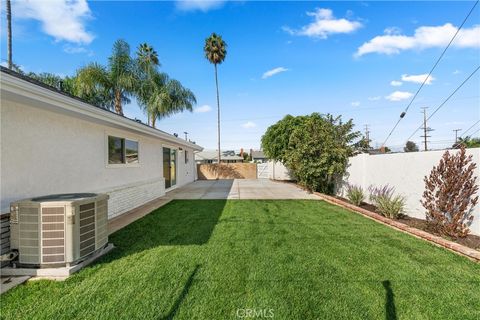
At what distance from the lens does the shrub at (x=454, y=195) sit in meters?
4.84

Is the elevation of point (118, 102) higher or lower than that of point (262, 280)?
higher

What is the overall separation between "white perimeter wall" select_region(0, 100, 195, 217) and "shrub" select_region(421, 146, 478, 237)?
813 centimetres

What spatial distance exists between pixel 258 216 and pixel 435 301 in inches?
184

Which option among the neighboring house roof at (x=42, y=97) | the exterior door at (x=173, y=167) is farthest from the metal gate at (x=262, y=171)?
the neighboring house roof at (x=42, y=97)

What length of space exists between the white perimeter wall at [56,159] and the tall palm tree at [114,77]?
A: 37.9 ft

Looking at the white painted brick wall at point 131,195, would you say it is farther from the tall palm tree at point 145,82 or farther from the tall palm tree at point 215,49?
the tall palm tree at point 215,49

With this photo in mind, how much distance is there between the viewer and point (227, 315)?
2551 mm

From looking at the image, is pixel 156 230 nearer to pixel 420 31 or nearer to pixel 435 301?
pixel 435 301

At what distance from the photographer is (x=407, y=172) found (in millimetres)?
6707

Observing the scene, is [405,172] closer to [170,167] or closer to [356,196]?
[356,196]

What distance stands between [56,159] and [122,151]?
2.92 metres

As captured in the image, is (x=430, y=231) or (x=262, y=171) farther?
(x=262, y=171)

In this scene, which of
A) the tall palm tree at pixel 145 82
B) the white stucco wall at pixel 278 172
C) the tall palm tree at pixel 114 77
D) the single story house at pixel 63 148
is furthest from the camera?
the white stucco wall at pixel 278 172

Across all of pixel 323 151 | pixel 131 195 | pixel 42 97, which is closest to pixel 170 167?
pixel 131 195
